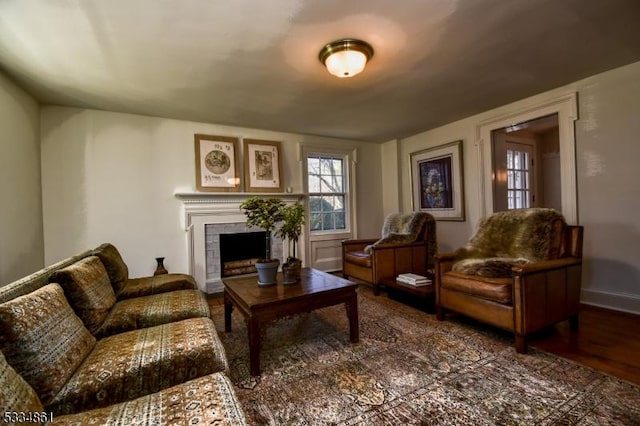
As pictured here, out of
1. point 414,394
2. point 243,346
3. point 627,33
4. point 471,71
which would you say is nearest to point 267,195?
point 243,346

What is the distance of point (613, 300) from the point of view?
2.75 metres

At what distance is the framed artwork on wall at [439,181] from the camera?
13.6 feet

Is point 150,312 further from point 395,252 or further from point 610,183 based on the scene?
point 610,183

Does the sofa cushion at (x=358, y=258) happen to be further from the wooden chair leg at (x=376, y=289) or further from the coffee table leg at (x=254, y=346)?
the coffee table leg at (x=254, y=346)

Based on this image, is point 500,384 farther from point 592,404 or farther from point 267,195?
point 267,195

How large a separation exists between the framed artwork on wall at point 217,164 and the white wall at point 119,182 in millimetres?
98

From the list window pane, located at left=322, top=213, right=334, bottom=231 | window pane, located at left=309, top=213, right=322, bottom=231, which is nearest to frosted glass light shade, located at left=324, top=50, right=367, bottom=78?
window pane, located at left=309, top=213, right=322, bottom=231

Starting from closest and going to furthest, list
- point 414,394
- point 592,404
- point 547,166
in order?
point 592,404
point 414,394
point 547,166

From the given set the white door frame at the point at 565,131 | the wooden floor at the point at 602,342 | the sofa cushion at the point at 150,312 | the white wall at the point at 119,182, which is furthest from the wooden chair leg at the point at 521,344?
the white wall at the point at 119,182

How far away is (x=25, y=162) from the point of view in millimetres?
2691

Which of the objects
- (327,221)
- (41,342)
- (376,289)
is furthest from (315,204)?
(41,342)

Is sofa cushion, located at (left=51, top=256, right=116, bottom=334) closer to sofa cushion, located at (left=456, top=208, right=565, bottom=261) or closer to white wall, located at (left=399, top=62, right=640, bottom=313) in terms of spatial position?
sofa cushion, located at (left=456, top=208, right=565, bottom=261)

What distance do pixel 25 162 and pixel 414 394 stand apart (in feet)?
12.6

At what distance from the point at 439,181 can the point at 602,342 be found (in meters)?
2.79
